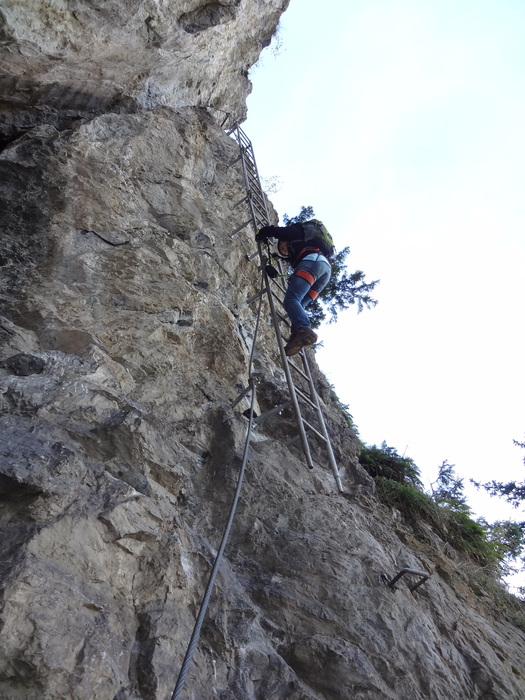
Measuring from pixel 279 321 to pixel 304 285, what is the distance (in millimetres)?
1369

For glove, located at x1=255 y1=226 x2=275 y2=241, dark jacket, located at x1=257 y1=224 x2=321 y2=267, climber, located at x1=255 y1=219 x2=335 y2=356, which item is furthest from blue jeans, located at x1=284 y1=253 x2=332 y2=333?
glove, located at x1=255 y1=226 x2=275 y2=241

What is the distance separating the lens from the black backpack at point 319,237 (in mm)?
6664

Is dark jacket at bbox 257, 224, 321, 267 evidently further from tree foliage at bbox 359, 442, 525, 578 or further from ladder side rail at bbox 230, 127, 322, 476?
tree foliage at bbox 359, 442, 525, 578

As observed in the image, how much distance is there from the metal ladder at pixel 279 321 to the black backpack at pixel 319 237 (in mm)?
704

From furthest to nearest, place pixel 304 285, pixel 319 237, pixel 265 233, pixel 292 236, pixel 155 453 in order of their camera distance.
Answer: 1. pixel 265 233
2. pixel 292 236
3. pixel 319 237
4. pixel 304 285
5. pixel 155 453

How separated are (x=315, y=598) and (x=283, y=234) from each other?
443cm

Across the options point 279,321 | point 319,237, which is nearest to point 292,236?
point 319,237

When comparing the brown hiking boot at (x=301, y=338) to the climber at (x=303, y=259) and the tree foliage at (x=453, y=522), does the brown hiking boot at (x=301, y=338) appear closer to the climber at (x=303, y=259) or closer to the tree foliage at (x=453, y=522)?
the climber at (x=303, y=259)

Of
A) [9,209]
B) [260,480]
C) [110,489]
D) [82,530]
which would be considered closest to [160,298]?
[9,209]

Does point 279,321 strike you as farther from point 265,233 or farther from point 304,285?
point 304,285

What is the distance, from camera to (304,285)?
20.3ft

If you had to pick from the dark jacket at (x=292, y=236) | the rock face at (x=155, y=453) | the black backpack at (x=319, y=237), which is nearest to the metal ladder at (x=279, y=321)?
the rock face at (x=155, y=453)

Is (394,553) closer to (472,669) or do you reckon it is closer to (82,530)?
(472,669)

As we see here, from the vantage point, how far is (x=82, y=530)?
120 inches
